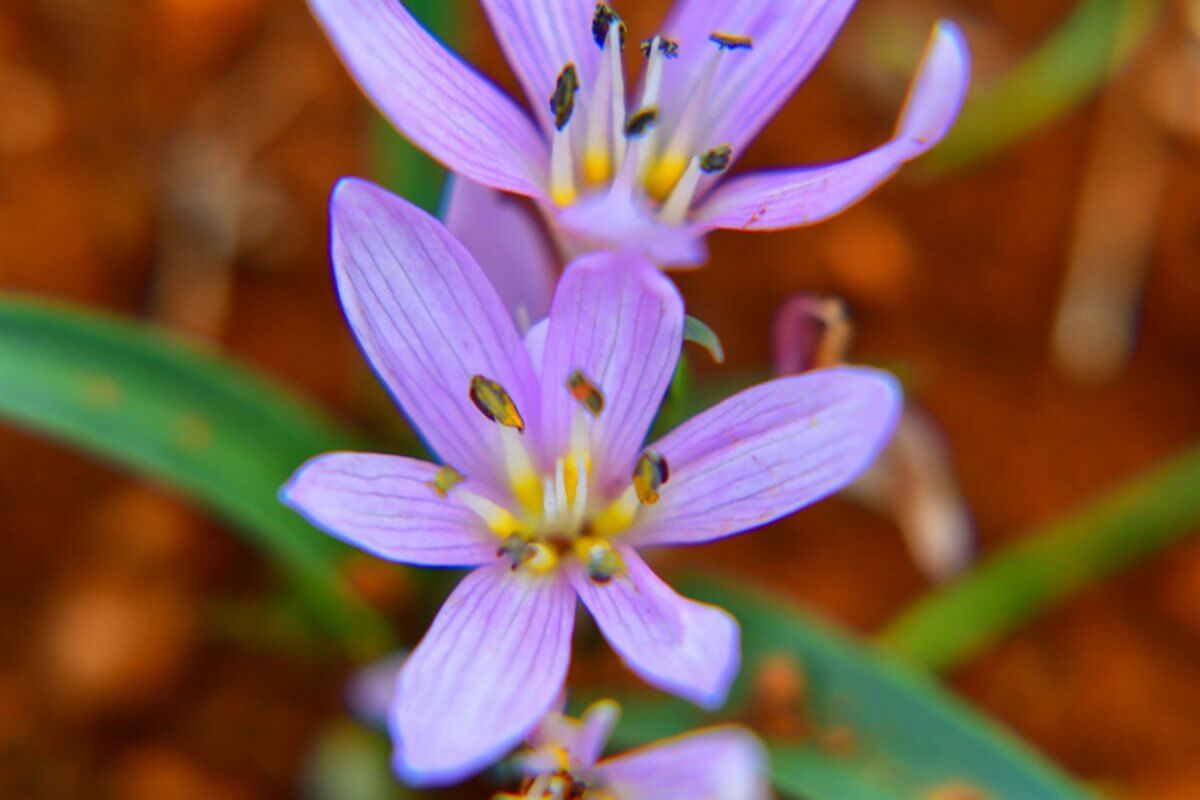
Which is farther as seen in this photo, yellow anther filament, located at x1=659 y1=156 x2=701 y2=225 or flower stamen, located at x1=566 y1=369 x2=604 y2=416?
yellow anther filament, located at x1=659 y1=156 x2=701 y2=225

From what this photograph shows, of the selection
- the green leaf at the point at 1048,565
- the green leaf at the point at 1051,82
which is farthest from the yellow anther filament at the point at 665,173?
the green leaf at the point at 1051,82

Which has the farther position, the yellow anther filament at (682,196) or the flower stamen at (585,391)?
the yellow anther filament at (682,196)

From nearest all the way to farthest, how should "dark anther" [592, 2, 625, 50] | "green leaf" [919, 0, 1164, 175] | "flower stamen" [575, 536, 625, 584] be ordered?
"flower stamen" [575, 536, 625, 584]
"dark anther" [592, 2, 625, 50]
"green leaf" [919, 0, 1164, 175]

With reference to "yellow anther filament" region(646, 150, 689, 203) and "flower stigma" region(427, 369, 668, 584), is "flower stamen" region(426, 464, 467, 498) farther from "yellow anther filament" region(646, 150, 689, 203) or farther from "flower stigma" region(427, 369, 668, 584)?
"yellow anther filament" region(646, 150, 689, 203)

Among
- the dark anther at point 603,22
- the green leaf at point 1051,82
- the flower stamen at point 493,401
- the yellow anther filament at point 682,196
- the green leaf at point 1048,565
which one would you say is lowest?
the green leaf at point 1048,565

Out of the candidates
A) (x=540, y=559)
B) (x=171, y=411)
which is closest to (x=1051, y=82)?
(x=540, y=559)

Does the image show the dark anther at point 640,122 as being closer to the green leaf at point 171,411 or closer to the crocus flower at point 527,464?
the crocus flower at point 527,464

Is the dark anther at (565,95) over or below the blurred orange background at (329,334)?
over

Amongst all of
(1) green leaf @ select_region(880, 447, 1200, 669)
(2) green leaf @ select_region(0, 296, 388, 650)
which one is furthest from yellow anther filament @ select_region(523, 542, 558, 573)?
(1) green leaf @ select_region(880, 447, 1200, 669)
